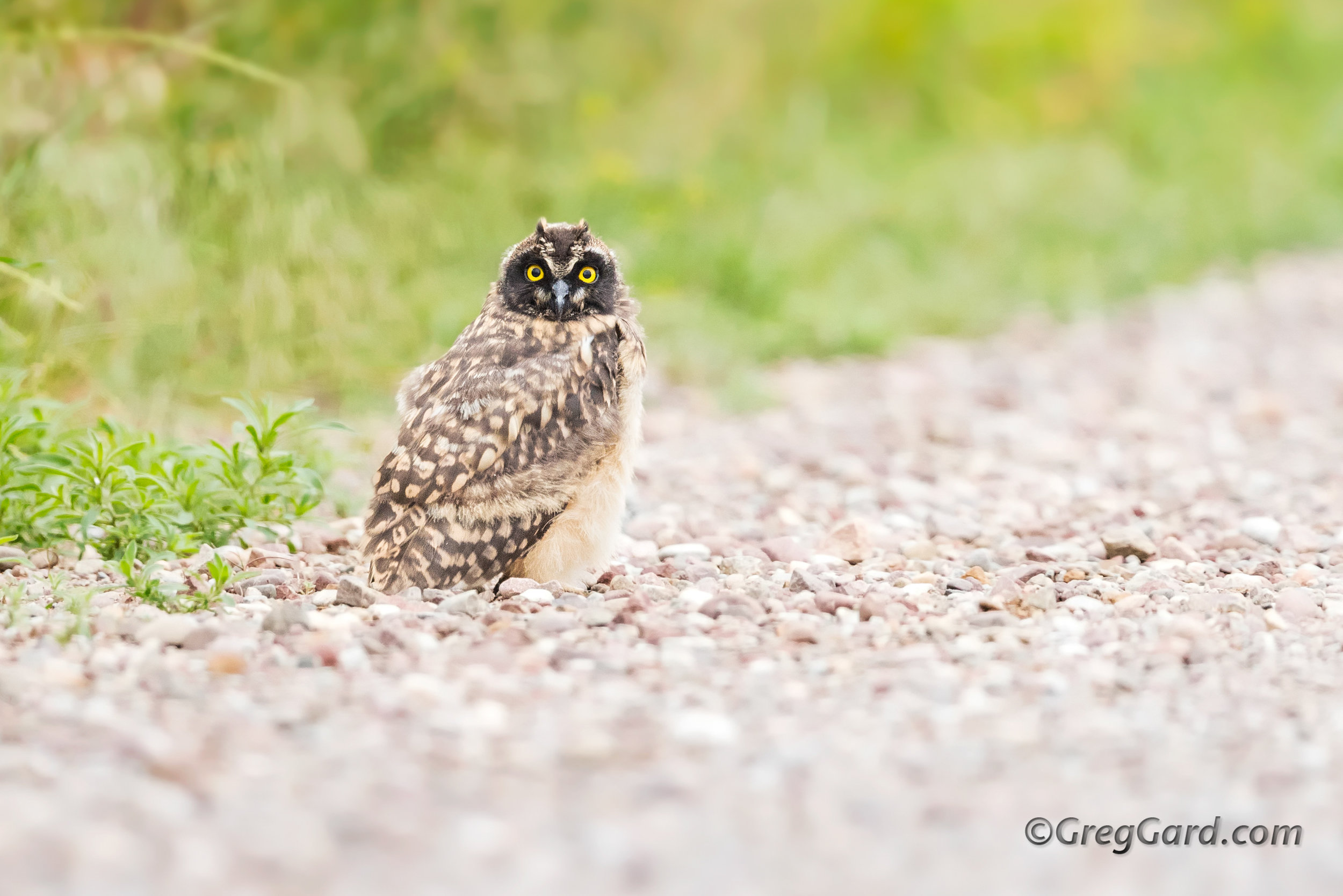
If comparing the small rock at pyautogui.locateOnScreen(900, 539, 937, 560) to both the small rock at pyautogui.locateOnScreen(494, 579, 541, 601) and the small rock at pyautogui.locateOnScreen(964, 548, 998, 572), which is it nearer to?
the small rock at pyautogui.locateOnScreen(964, 548, 998, 572)

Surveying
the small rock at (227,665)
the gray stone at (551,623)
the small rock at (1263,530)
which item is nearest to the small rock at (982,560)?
the small rock at (1263,530)

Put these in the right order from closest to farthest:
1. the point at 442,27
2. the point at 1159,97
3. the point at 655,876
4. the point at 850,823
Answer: the point at 655,876 < the point at 850,823 < the point at 442,27 < the point at 1159,97

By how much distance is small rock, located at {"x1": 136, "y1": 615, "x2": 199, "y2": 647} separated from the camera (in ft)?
11.5

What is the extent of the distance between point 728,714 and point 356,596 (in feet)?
4.17

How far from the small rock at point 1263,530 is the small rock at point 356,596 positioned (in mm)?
2752

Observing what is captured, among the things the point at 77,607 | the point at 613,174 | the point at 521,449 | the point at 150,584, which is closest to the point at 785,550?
the point at 521,449

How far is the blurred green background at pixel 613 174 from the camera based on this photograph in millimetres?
6512

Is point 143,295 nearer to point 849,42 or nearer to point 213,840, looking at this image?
point 213,840

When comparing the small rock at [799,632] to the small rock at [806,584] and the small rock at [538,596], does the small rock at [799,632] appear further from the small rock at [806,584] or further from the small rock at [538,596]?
the small rock at [538,596]

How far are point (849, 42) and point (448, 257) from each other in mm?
7295

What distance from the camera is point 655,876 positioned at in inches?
91.6

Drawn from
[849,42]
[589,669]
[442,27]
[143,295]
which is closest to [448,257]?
[442,27]

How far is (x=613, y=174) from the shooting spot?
10383mm

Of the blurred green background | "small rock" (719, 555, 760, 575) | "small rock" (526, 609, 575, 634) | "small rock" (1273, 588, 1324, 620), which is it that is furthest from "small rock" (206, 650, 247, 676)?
"small rock" (1273, 588, 1324, 620)
